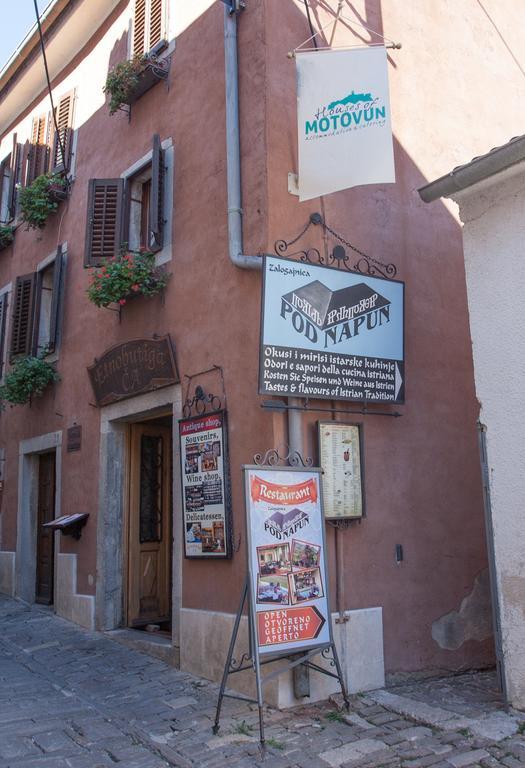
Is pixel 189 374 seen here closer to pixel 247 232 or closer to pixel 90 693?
pixel 247 232

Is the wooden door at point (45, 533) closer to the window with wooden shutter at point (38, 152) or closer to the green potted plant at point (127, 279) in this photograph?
the green potted plant at point (127, 279)

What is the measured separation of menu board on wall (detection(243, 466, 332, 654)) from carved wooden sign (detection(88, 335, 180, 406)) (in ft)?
7.57

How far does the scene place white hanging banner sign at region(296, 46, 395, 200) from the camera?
5609 millimetres

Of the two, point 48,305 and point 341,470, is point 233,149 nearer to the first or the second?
point 341,470

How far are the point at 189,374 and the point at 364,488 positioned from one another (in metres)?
2.02

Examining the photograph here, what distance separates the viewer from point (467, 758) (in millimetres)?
4250

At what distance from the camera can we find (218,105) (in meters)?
6.96

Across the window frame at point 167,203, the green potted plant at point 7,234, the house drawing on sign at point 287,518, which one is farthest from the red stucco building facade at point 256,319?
the green potted plant at point 7,234

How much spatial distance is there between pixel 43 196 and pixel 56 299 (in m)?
1.66

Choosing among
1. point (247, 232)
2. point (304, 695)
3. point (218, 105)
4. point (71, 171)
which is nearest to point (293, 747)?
point (304, 695)

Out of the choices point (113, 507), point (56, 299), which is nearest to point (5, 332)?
point (56, 299)

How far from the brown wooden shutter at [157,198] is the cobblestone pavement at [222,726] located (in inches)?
167

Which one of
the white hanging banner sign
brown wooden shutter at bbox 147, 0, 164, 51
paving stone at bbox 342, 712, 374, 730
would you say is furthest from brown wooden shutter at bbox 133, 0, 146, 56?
paving stone at bbox 342, 712, 374, 730

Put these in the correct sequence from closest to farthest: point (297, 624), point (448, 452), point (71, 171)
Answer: point (297, 624), point (448, 452), point (71, 171)
